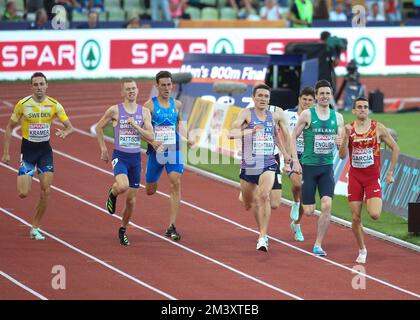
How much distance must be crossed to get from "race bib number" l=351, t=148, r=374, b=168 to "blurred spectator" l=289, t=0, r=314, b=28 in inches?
709

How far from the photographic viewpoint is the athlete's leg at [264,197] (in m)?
14.9

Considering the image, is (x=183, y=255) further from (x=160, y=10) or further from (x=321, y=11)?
(x=321, y=11)

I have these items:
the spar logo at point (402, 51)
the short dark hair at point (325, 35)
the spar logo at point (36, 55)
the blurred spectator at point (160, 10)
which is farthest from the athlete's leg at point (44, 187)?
the spar logo at point (402, 51)

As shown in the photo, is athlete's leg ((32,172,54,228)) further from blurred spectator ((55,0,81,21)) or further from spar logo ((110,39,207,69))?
blurred spectator ((55,0,81,21))

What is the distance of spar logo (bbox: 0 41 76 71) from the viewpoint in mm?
29344

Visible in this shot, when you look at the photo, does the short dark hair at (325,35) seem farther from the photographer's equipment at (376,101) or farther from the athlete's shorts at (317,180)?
the athlete's shorts at (317,180)

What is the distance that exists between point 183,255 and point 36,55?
15.9 metres

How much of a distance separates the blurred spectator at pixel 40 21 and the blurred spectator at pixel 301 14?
649 cm

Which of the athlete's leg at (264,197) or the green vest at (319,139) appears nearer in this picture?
the green vest at (319,139)

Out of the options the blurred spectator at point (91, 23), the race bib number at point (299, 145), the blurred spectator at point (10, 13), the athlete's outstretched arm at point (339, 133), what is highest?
the blurred spectator at point (10, 13)

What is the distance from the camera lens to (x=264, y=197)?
48.9 feet

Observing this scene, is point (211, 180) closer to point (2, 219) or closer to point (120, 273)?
point (2, 219)

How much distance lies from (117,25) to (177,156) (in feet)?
Answer: 55.0

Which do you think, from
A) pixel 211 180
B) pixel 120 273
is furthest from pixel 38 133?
pixel 211 180
